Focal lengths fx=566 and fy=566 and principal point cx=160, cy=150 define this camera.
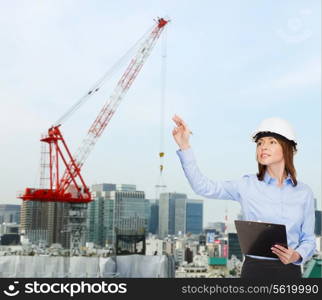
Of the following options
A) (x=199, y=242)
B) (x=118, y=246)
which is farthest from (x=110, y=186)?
(x=118, y=246)

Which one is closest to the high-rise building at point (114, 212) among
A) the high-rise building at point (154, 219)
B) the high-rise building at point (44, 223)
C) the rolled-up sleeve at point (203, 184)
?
the high-rise building at point (154, 219)

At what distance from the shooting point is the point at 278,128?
1.75m

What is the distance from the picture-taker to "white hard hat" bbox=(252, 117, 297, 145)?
5.72 feet

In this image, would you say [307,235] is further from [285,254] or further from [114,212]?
[114,212]

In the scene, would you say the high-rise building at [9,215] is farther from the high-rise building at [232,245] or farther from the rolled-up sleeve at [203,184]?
the rolled-up sleeve at [203,184]

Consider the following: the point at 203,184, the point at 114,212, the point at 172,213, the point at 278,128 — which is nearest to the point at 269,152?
the point at 278,128

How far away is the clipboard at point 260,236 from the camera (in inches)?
63.5

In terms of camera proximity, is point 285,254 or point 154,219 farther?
point 154,219

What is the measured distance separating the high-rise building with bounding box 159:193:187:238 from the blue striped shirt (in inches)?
2543

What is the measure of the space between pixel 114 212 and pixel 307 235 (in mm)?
61299

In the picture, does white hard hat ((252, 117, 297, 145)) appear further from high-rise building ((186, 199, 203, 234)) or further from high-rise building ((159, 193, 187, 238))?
high-rise building ((186, 199, 203, 234))

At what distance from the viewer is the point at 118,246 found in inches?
1661

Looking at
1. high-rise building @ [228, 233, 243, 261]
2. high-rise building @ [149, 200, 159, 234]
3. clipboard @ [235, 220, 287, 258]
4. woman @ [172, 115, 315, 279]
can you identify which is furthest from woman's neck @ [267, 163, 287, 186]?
high-rise building @ [149, 200, 159, 234]

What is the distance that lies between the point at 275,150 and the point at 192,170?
298 mm
